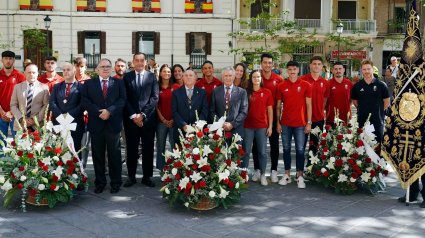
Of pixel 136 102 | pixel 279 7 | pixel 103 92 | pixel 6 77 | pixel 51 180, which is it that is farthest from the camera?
pixel 279 7

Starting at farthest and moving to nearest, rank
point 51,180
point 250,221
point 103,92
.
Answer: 1. point 103,92
2. point 51,180
3. point 250,221

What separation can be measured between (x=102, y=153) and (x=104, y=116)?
68cm

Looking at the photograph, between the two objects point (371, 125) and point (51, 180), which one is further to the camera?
point (371, 125)

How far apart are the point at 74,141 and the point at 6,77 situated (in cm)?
234

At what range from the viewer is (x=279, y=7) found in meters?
33.2

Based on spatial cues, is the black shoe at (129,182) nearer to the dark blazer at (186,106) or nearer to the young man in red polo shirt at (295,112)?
the dark blazer at (186,106)

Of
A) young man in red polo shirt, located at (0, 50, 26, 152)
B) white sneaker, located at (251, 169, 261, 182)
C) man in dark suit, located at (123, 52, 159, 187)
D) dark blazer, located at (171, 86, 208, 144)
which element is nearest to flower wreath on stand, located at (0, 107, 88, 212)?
man in dark suit, located at (123, 52, 159, 187)

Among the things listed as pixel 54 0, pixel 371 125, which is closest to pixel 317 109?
pixel 371 125

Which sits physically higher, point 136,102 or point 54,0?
point 54,0

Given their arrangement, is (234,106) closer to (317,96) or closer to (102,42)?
(317,96)

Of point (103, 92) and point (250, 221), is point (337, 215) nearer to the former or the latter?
point (250, 221)

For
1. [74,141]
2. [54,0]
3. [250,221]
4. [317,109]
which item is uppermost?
[54,0]

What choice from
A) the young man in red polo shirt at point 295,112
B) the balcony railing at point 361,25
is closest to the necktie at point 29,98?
the young man in red polo shirt at point 295,112

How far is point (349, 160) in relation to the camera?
750 cm
